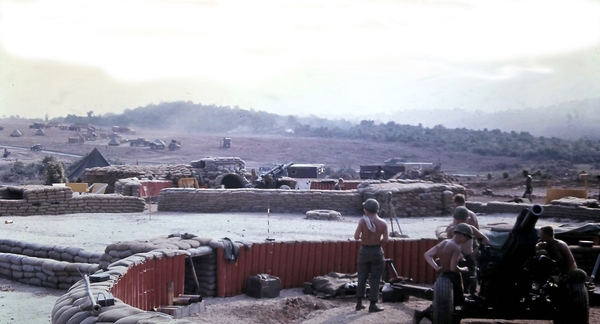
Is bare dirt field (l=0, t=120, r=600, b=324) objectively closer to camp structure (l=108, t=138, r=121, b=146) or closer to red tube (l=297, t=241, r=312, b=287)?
red tube (l=297, t=241, r=312, b=287)

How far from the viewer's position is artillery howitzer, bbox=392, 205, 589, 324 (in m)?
7.89

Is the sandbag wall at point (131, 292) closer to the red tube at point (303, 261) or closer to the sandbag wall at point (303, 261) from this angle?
the sandbag wall at point (303, 261)

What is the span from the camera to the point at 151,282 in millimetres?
8734

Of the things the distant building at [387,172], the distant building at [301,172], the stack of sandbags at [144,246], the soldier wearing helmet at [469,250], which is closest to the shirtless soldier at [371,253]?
the soldier wearing helmet at [469,250]

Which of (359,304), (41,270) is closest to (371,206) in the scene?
(359,304)

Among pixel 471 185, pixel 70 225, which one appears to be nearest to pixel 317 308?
pixel 70 225

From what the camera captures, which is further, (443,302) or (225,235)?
(225,235)

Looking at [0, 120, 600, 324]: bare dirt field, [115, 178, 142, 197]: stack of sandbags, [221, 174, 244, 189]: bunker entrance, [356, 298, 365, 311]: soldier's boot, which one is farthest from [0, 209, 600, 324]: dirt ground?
[221, 174, 244, 189]: bunker entrance

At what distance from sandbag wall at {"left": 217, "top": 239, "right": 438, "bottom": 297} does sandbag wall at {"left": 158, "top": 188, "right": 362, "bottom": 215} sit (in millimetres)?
Result: 8280

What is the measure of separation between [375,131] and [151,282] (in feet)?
286

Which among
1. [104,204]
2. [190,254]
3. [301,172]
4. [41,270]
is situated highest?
[301,172]

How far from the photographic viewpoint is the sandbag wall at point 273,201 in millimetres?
19906

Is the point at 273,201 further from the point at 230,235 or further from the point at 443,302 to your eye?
the point at 443,302

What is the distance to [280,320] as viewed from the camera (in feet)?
30.2
